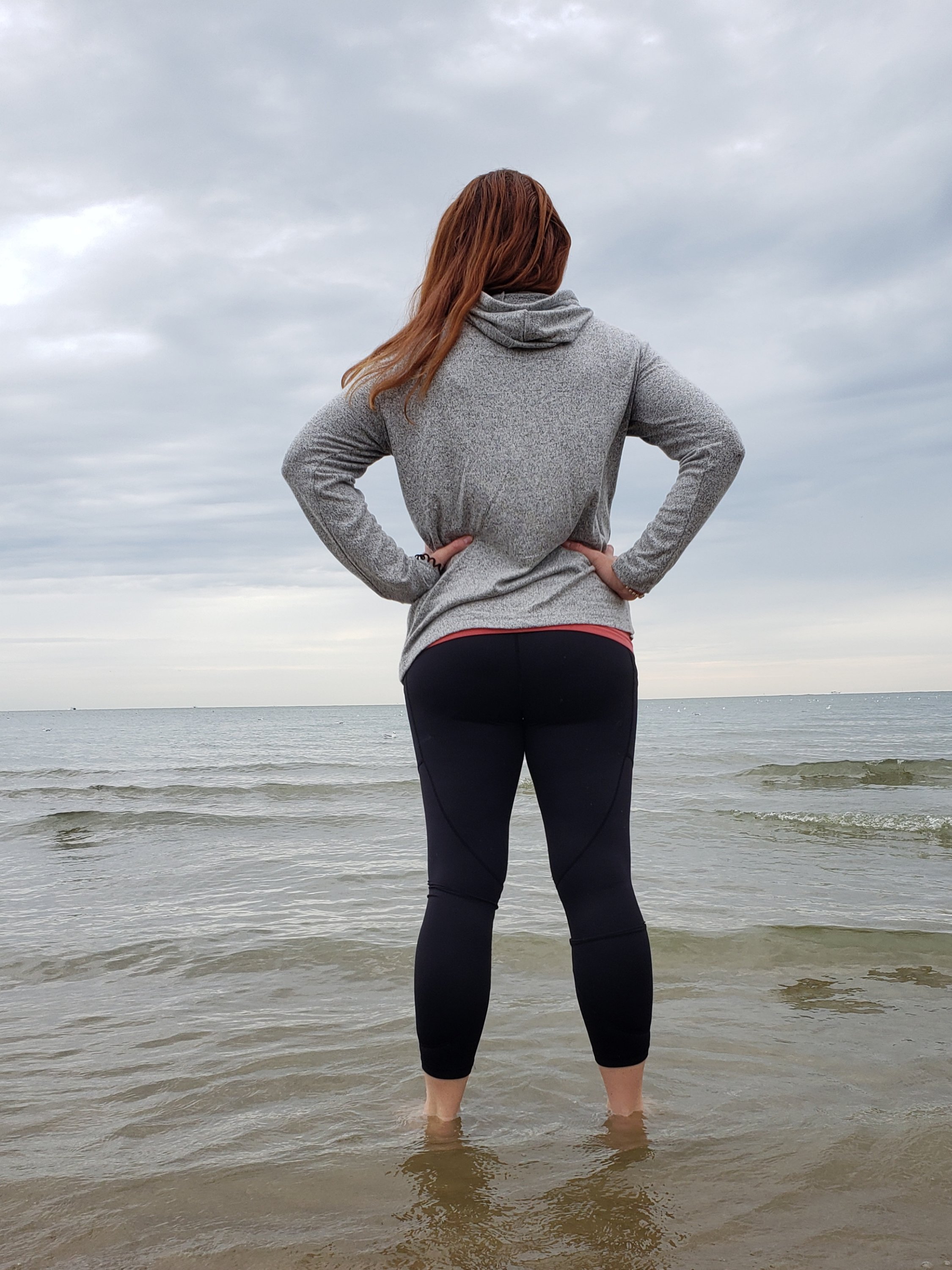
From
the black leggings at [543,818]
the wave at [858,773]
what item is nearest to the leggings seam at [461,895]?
the black leggings at [543,818]

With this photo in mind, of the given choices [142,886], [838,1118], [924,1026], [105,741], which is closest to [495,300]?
[838,1118]

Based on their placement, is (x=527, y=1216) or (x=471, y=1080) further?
(x=471, y=1080)

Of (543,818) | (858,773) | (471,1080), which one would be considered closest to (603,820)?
(543,818)

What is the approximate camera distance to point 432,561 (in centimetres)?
201

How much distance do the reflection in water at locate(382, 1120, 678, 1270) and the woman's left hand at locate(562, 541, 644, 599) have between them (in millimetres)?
1268

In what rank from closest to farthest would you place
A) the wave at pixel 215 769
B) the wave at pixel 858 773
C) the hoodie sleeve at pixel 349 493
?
the hoodie sleeve at pixel 349 493 → the wave at pixel 858 773 → the wave at pixel 215 769

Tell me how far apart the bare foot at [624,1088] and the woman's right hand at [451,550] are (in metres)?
1.21

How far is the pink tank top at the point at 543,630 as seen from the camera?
186cm

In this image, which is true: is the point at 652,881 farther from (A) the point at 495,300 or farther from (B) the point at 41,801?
(B) the point at 41,801

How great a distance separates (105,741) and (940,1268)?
42.5 meters

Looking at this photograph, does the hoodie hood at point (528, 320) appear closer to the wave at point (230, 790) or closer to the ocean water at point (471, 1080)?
the ocean water at point (471, 1080)

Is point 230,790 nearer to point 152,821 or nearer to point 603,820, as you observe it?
point 152,821

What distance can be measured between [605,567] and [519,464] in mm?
301

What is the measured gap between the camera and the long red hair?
1.91m
